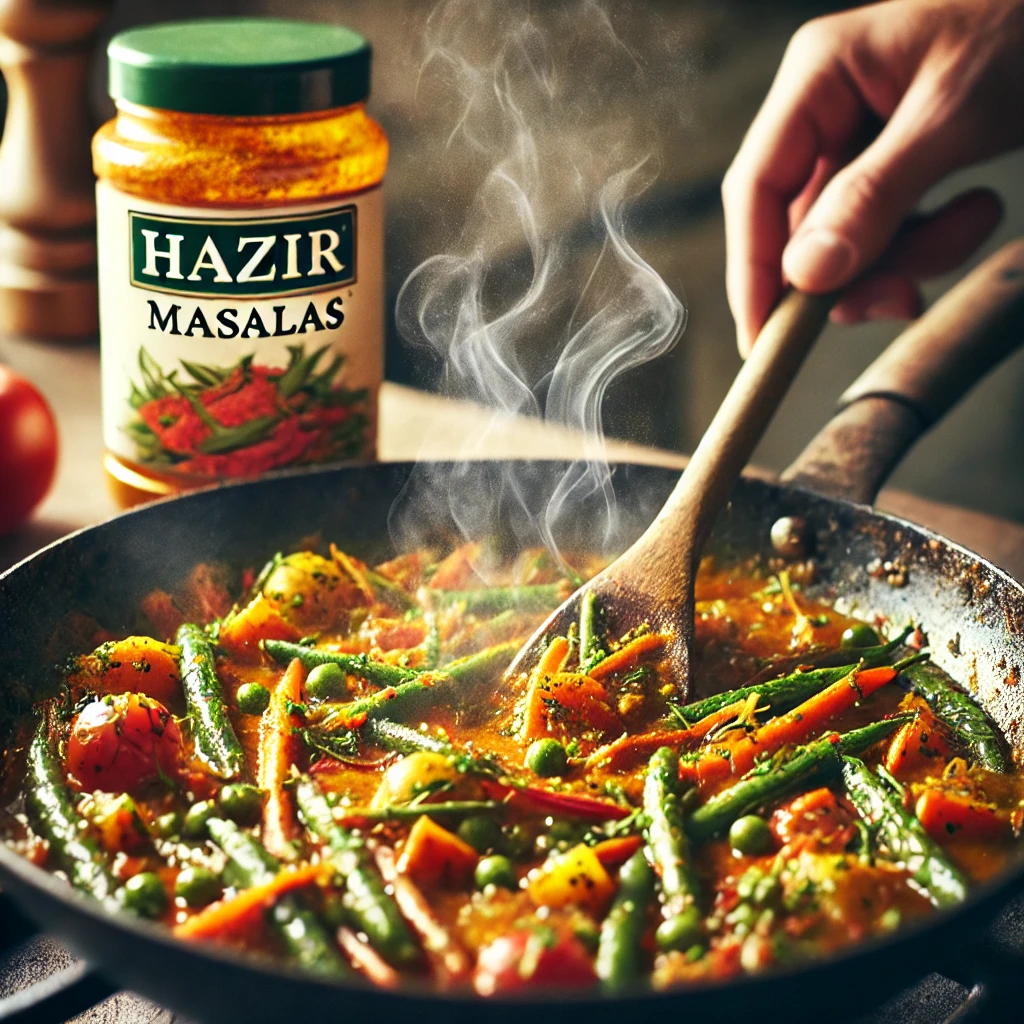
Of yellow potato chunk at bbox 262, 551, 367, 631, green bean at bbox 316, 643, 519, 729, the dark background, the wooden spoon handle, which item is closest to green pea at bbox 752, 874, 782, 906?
green bean at bbox 316, 643, 519, 729

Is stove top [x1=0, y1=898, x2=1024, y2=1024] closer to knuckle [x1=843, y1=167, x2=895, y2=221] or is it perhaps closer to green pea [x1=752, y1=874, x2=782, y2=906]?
green pea [x1=752, y1=874, x2=782, y2=906]

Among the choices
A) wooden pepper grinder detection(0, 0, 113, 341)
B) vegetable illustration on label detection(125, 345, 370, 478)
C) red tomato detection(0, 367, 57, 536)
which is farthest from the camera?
wooden pepper grinder detection(0, 0, 113, 341)

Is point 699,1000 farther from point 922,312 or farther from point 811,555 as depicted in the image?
point 922,312

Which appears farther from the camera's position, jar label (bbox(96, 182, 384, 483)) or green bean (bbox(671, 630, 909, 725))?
jar label (bbox(96, 182, 384, 483))

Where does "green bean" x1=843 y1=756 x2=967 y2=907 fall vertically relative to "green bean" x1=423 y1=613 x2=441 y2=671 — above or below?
above

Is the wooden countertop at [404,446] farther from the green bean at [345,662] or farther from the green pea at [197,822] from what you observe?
the green pea at [197,822]

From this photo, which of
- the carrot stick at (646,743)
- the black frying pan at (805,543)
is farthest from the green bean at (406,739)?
the black frying pan at (805,543)

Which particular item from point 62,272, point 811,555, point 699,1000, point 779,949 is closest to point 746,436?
point 811,555
